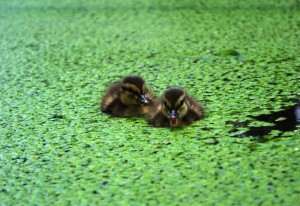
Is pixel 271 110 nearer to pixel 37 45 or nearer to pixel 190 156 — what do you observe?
pixel 190 156

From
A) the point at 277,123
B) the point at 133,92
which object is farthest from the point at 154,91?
the point at 277,123

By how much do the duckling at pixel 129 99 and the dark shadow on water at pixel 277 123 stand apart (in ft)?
1.54

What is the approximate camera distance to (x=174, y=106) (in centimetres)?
253

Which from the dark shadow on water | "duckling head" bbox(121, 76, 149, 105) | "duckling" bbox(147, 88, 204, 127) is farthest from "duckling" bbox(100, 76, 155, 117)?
the dark shadow on water

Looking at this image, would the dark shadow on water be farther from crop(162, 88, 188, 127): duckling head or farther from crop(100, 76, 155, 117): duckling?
crop(100, 76, 155, 117): duckling

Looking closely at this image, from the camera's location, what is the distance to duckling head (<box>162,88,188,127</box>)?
8.19 ft

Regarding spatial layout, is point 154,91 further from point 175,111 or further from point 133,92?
point 175,111

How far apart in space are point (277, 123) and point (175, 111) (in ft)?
1.23

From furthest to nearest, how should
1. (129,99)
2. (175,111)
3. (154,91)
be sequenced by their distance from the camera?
(154,91) → (129,99) → (175,111)

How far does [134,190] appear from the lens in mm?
1923

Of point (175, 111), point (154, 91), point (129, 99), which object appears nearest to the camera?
point (175, 111)

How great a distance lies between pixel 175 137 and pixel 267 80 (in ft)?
2.52

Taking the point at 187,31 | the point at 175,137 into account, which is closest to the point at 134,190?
the point at 175,137

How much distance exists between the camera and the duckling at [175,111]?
8.21 feet
